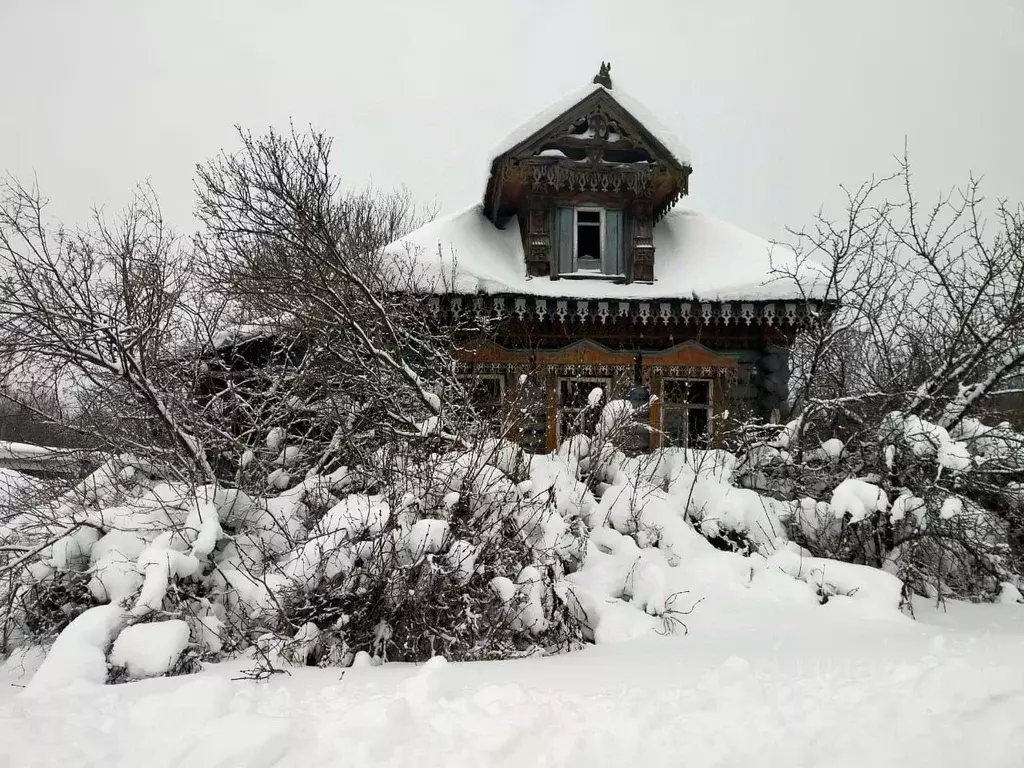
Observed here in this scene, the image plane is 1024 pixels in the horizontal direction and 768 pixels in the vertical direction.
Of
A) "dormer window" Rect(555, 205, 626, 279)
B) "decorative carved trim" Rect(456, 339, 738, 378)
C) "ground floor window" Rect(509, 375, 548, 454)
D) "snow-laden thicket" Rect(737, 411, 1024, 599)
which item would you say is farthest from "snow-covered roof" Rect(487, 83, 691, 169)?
"snow-laden thicket" Rect(737, 411, 1024, 599)

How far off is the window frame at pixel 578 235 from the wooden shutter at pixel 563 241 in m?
0.07

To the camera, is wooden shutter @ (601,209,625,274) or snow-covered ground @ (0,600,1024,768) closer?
snow-covered ground @ (0,600,1024,768)

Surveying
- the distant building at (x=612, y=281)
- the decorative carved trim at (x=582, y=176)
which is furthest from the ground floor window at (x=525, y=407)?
the decorative carved trim at (x=582, y=176)

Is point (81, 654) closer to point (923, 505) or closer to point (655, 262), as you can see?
point (923, 505)

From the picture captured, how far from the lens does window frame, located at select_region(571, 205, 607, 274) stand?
1060 centimetres

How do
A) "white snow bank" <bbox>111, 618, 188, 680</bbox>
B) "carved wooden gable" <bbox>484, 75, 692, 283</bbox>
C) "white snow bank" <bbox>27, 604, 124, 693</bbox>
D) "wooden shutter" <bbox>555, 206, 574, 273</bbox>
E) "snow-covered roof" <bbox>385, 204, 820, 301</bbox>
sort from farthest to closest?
"wooden shutter" <bbox>555, 206, 574, 273</bbox> < "carved wooden gable" <bbox>484, 75, 692, 283</bbox> < "snow-covered roof" <bbox>385, 204, 820, 301</bbox> < "white snow bank" <bbox>111, 618, 188, 680</bbox> < "white snow bank" <bbox>27, 604, 124, 693</bbox>

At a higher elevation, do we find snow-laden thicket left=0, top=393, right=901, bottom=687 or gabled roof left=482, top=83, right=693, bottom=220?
gabled roof left=482, top=83, right=693, bottom=220

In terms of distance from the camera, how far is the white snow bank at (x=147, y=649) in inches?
152

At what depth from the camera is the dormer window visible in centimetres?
1056

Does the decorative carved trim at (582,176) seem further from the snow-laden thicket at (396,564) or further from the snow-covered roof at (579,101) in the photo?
the snow-laden thicket at (396,564)

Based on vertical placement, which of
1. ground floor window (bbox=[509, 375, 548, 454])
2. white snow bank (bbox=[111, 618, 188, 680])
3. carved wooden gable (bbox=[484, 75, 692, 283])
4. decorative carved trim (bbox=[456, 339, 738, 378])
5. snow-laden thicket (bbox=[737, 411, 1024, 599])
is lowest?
white snow bank (bbox=[111, 618, 188, 680])

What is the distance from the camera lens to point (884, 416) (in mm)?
6355

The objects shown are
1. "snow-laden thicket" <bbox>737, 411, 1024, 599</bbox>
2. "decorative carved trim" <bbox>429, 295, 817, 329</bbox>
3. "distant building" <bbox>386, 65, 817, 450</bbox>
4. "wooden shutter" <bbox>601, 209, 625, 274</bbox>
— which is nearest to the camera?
"snow-laden thicket" <bbox>737, 411, 1024, 599</bbox>

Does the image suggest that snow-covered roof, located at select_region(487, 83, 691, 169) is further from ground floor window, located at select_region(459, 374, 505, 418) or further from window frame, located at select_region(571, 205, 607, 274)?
ground floor window, located at select_region(459, 374, 505, 418)
